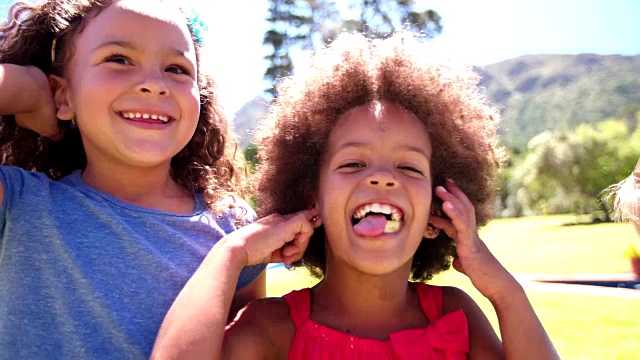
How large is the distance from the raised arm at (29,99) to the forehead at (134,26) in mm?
200

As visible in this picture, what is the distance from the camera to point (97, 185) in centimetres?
225

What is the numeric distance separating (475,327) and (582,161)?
31495 millimetres

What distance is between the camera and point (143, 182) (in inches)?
89.7

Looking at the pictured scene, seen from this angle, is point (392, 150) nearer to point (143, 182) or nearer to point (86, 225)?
point (143, 182)

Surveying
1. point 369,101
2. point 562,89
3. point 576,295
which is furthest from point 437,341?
point 562,89

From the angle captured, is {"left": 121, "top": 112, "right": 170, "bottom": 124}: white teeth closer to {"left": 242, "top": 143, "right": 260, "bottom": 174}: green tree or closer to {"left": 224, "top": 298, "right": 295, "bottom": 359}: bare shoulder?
{"left": 242, "top": 143, "right": 260, "bottom": 174}: green tree

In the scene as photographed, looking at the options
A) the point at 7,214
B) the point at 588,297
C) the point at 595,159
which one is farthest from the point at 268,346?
the point at 595,159

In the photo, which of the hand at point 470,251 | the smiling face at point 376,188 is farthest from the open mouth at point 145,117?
the hand at point 470,251

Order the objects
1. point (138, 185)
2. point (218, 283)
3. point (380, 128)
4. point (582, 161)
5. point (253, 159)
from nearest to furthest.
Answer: point (218, 283), point (380, 128), point (138, 185), point (253, 159), point (582, 161)

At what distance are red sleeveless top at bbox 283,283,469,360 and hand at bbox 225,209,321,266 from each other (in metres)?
0.17

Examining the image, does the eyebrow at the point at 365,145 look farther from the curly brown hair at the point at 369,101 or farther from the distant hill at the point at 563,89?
the distant hill at the point at 563,89

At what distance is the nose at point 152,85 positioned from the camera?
Result: 210cm

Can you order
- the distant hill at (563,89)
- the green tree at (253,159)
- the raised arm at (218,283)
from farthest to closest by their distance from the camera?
1. the distant hill at (563,89)
2. the green tree at (253,159)
3. the raised arm at (218,283)

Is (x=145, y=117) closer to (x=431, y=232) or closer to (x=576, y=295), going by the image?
(x=431, y=232)
